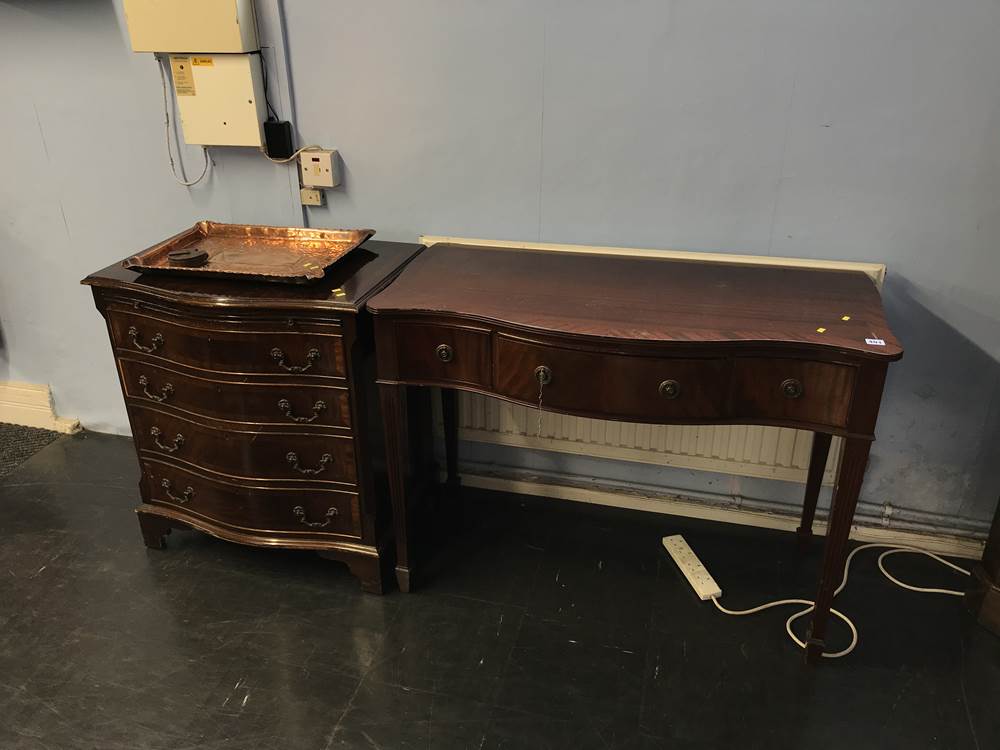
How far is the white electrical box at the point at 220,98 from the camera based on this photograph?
6.70 ft

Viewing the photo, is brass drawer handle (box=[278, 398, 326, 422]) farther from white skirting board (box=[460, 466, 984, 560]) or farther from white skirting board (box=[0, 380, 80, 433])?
white skirting board (box=[0, 380, 80, 433])

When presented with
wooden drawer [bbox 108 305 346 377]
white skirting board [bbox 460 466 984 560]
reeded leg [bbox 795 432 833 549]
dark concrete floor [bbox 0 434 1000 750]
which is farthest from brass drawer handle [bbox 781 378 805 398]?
wooden drawer [bbox 108 305 346 377]

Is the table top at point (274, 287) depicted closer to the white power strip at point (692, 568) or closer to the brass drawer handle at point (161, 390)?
the brass drawer handle at point (161, 390)

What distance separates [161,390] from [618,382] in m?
1.14

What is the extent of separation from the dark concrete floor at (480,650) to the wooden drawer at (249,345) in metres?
0.61

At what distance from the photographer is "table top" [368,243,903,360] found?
1506mm

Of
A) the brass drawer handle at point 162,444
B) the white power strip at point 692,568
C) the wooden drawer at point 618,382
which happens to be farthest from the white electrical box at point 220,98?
the white power strip at point 692,568

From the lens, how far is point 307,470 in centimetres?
189

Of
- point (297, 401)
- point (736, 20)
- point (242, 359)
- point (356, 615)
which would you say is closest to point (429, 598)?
point (356, 615)

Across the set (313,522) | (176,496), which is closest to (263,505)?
(313,522)

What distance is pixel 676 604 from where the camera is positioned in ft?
6.42

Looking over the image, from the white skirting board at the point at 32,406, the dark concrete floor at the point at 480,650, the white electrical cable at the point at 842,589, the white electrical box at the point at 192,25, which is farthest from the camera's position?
the white skirting board at the point at 32,406

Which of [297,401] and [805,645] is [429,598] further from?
[805,645]

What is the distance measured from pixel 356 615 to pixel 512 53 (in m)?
1.44
